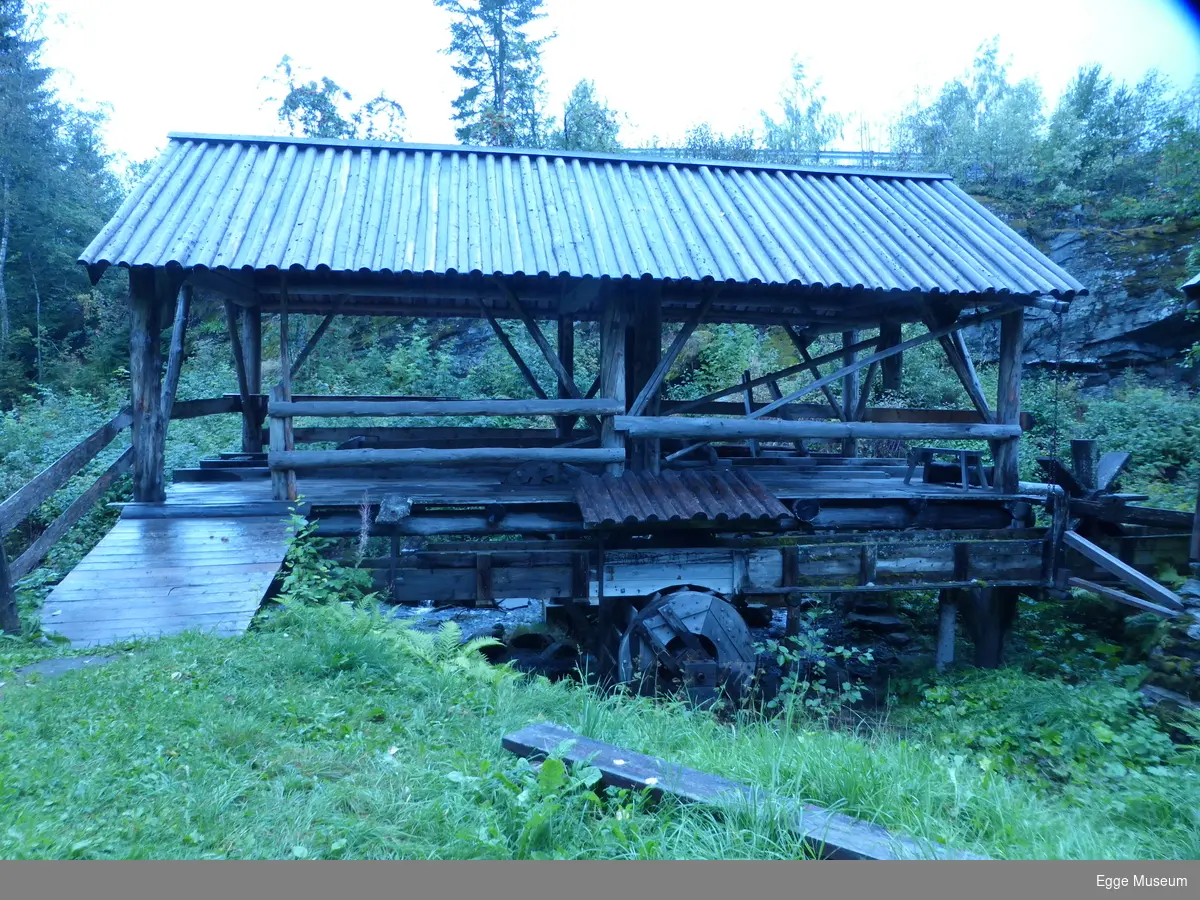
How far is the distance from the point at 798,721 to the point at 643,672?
1419 millimetres

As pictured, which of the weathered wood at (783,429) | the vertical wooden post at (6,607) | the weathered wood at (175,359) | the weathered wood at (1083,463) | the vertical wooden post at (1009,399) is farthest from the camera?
the weathered wood at (1083,463)

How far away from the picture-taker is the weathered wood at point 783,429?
7.28 metres

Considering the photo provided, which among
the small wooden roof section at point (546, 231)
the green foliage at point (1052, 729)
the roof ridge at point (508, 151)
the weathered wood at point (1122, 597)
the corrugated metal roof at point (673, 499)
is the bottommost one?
the green foliage at point (1052, 729)

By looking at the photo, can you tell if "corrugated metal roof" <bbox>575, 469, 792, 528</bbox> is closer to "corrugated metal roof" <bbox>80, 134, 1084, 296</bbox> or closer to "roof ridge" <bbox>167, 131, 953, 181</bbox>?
"corrugated metal roof" <bbox>80, 134, 1084, 296</bbox>

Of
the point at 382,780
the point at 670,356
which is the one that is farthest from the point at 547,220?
the point at 382,780

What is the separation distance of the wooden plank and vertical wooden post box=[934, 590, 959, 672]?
6782 millimetres

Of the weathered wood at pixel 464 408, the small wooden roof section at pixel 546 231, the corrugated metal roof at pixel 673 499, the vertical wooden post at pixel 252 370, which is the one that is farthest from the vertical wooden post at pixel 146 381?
the corrugated metal roof at pixel 673 499

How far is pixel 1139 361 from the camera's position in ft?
57.4

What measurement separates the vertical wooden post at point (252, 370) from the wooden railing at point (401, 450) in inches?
160

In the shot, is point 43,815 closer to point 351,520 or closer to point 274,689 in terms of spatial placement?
point 274,689

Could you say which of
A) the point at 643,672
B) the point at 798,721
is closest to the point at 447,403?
the point at 643,672

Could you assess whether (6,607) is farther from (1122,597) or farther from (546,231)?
(1122,597)

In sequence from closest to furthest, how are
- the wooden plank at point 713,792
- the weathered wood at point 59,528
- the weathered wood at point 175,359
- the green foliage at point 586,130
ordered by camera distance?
the wooden plank at point 713,792
the weathered wood at point 59,528
the weathered wood at point 175,359
the green foliage at point 586,130

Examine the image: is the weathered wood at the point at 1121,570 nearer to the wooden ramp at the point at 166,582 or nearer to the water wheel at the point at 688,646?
the water wheel at the point at 688,646
